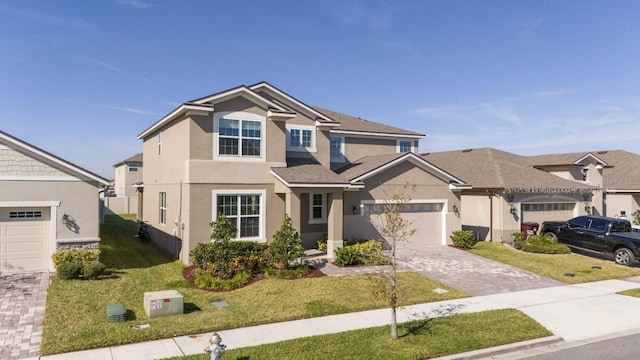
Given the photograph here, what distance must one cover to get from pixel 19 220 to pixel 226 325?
384 inches

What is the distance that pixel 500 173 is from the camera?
25.3 meters

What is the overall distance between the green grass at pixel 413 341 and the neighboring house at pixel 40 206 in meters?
9.50

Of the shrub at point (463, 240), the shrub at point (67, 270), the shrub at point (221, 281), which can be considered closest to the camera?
the shrub at point (221, 281)

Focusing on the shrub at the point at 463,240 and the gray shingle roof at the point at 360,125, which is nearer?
the shrub at the point at 463,240

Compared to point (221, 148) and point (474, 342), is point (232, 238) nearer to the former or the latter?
point (221, 148)

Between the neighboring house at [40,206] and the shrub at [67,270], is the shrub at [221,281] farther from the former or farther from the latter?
the neighboring house at [40,206]

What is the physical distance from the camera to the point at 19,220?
1483 cm

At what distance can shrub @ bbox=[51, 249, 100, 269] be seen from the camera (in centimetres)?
1439

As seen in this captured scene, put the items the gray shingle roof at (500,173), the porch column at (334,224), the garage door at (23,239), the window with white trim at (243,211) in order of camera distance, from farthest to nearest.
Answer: the gray shingle roof at (500,173), the porch column at (334,224), the window with white trim at (243,211), the garage door at (23,239)

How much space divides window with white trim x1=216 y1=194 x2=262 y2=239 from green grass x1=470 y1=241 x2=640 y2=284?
1084 centimetres

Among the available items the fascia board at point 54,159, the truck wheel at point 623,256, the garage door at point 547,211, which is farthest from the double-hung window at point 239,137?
the truck wheel at point 623,256

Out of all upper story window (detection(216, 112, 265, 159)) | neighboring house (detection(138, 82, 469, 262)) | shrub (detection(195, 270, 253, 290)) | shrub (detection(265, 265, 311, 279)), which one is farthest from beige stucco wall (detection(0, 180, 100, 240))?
shrub (detection(265, 265, 311, 279))

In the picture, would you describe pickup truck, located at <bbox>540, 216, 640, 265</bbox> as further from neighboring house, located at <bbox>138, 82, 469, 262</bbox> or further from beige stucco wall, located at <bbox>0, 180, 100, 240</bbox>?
beige stucco wall, located at <bbox>0, 180, 100, 240</bbox>

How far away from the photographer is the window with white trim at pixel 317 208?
65.3 feet
